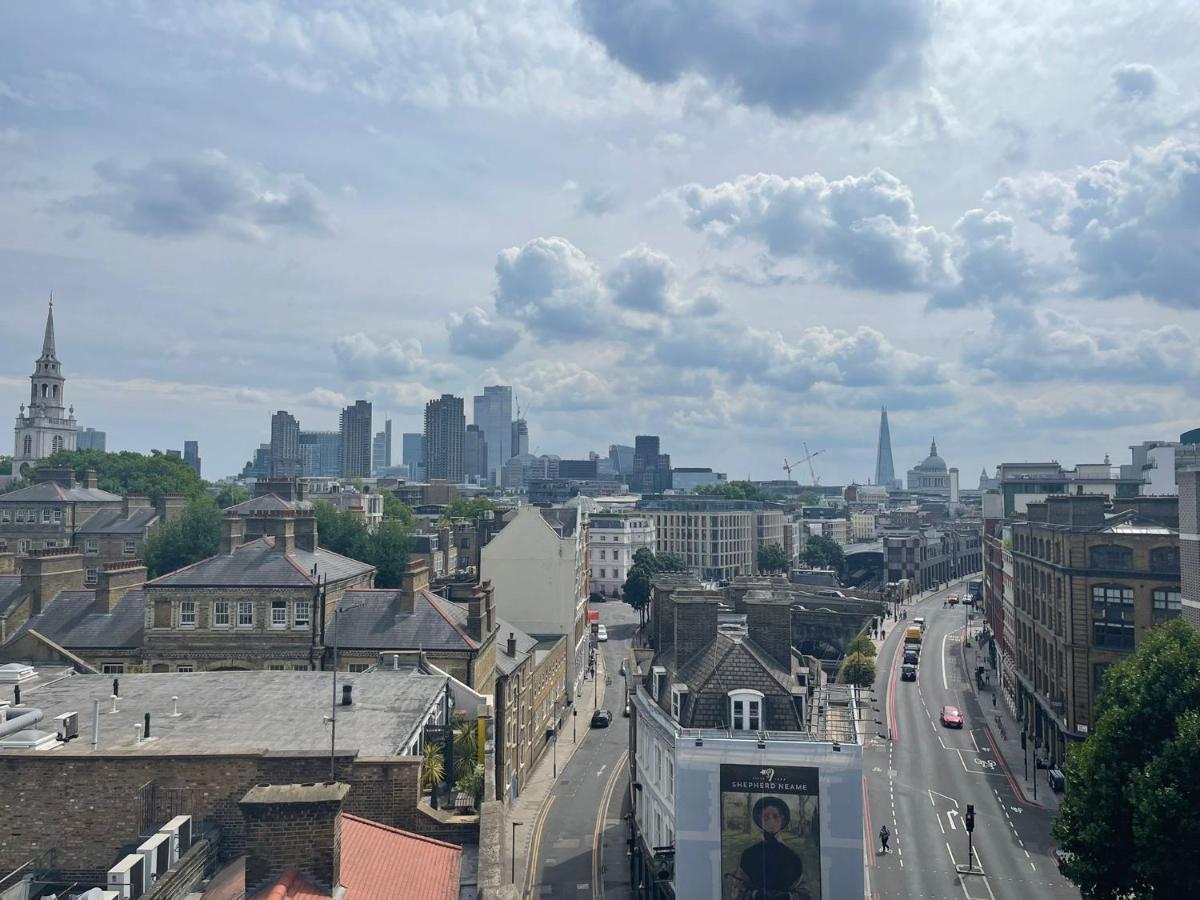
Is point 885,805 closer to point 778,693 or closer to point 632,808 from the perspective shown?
point 632,808

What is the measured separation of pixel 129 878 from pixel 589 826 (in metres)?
42.3

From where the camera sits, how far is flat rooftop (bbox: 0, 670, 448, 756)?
2773 cm

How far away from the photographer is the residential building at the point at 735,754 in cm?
3941

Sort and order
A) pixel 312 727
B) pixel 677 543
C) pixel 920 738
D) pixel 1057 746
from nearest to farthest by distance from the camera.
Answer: pixel 312 727 → pixel 1057 746 → pixel 920 738 → pixel 677 543

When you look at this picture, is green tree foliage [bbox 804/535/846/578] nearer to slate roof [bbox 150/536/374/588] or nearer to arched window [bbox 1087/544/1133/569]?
arched window [bbox 1087/544/1133/569]

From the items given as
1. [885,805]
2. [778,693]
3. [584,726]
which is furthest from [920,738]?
[778,693]

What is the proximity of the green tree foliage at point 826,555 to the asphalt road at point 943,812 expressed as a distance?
9508 centimetres

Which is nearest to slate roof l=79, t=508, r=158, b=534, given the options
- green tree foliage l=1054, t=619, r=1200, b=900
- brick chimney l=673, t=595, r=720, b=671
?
brick chimney l=673, t=595, r=720, b=671

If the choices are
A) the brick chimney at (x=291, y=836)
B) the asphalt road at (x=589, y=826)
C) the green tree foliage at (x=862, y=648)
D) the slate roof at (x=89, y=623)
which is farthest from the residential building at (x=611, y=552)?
the brick chimney at (x=291, y=836)

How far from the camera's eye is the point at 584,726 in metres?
83.5

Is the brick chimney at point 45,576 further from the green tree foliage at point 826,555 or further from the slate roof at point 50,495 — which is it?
the green tree foliage at point 826,555

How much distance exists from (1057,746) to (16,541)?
393 ft

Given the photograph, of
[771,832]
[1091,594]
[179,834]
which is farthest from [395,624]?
[1091,594]

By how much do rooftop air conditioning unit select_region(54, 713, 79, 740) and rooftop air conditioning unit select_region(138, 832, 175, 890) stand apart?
8.07m
